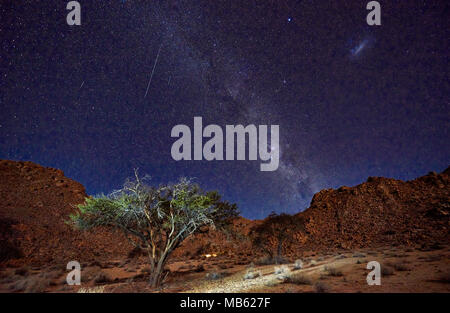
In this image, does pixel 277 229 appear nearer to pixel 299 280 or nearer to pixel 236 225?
pixel 236 225

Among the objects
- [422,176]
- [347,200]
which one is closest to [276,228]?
[347,200]

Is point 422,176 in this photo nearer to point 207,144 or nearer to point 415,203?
point 415,203

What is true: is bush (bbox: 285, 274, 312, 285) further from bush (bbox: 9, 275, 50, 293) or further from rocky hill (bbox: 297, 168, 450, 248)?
rocky hill (bbox: 297, 168, 450, 248)

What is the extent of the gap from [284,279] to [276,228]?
15.3 m

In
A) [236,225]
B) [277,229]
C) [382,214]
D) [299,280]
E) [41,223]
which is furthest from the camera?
[382,214]

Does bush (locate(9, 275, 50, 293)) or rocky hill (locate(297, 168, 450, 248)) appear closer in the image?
bush (locate(9, 275, 50, 293))

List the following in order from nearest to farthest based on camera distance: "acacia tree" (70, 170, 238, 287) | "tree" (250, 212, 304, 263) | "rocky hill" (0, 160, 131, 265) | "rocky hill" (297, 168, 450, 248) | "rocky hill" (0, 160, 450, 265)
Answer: "acacia tree" (70, 170, 238, 287), "tree" (250, 212, 304, 263), "rocky hill" (0, 160, 131, 265), "rocky hill" (0, 160, 450, 265), "rocky hill" (297, 168, 450, 248)

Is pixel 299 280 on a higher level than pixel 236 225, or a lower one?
higher

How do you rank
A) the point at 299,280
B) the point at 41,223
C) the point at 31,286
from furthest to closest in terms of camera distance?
the point at 41,223 < the point at 31,286 < the point at 299,280

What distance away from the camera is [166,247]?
430 inches

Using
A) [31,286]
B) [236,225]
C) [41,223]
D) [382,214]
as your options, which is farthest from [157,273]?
[382,214]

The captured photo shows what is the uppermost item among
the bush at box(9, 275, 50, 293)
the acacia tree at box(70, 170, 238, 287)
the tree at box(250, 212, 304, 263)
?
the acacia tree at box(70, 170, 238, 287)

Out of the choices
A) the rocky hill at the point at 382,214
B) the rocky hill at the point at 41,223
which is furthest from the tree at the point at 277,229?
the rocky hill at the point at 41,223

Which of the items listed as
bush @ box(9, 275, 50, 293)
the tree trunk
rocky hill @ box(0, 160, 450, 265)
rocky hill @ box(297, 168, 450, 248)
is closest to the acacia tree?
the tree trunk
